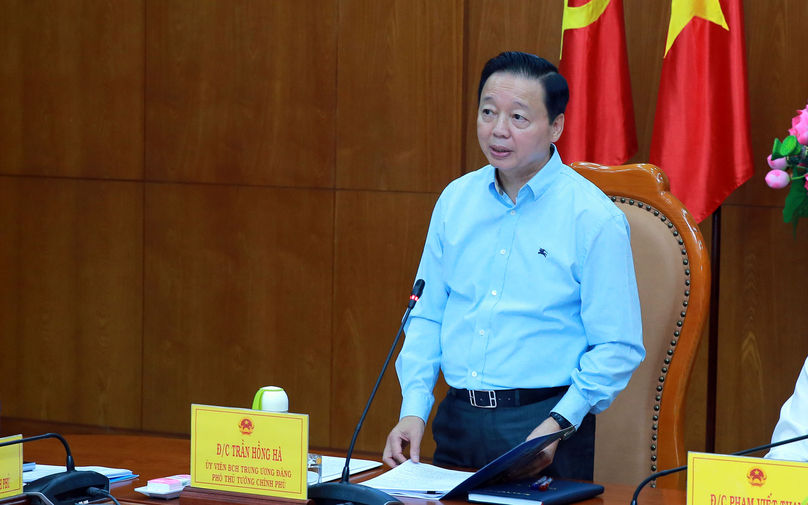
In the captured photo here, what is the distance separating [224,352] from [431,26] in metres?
1.59

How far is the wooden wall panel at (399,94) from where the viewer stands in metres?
3.65

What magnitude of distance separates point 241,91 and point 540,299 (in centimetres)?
227

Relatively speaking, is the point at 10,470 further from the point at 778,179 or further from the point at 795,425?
the point at 778,179

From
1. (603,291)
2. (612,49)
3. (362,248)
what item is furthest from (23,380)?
(603,291)

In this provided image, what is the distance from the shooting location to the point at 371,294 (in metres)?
3.82

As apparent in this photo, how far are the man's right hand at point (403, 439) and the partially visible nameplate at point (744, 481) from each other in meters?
0.67

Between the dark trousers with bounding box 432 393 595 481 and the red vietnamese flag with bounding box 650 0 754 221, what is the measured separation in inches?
48.5

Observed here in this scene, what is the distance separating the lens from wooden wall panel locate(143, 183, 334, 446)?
3.90m

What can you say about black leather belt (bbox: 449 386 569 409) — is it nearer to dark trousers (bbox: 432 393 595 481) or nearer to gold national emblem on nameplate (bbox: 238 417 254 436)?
dark trousers (bbox: 432 393 595 481)

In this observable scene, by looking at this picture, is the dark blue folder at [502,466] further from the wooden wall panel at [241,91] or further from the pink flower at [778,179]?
→ the wooden wall panel at [241,91]

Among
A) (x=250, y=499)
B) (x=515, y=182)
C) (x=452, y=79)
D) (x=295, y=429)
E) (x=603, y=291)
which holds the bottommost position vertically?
(x=250, y=499)

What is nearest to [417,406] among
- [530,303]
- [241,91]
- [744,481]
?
[530,303]

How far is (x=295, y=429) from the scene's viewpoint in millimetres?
1416

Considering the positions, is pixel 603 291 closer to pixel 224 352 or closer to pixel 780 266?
pixel 780 266
